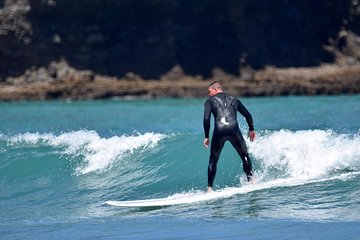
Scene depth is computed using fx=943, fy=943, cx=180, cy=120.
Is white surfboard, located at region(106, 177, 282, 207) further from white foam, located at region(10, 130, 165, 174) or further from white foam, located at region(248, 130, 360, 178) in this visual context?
white foam, located at region(10, 130, 165, 174)

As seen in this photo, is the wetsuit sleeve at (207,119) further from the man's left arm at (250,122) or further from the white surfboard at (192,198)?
the white surfboard at (192,198)

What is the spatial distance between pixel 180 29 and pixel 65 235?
36719mm

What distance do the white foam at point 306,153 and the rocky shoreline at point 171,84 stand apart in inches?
1018

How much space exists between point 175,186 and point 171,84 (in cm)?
3025

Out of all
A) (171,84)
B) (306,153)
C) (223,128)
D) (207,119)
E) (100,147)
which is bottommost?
(306,153)

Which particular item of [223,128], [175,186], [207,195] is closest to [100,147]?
[175,186]

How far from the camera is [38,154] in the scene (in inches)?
651

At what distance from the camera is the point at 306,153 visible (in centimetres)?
1380

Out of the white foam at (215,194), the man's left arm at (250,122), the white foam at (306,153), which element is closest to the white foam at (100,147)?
the white foam at (306,153)

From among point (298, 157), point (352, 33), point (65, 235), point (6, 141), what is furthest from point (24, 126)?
point (352, 33)

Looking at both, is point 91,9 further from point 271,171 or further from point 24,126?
point 271,171

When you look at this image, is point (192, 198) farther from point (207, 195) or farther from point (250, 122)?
point (250, 122)

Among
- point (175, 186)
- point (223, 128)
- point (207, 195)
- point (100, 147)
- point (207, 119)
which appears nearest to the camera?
point (207, 195)

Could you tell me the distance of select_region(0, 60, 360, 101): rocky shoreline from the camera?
41.4 metres
